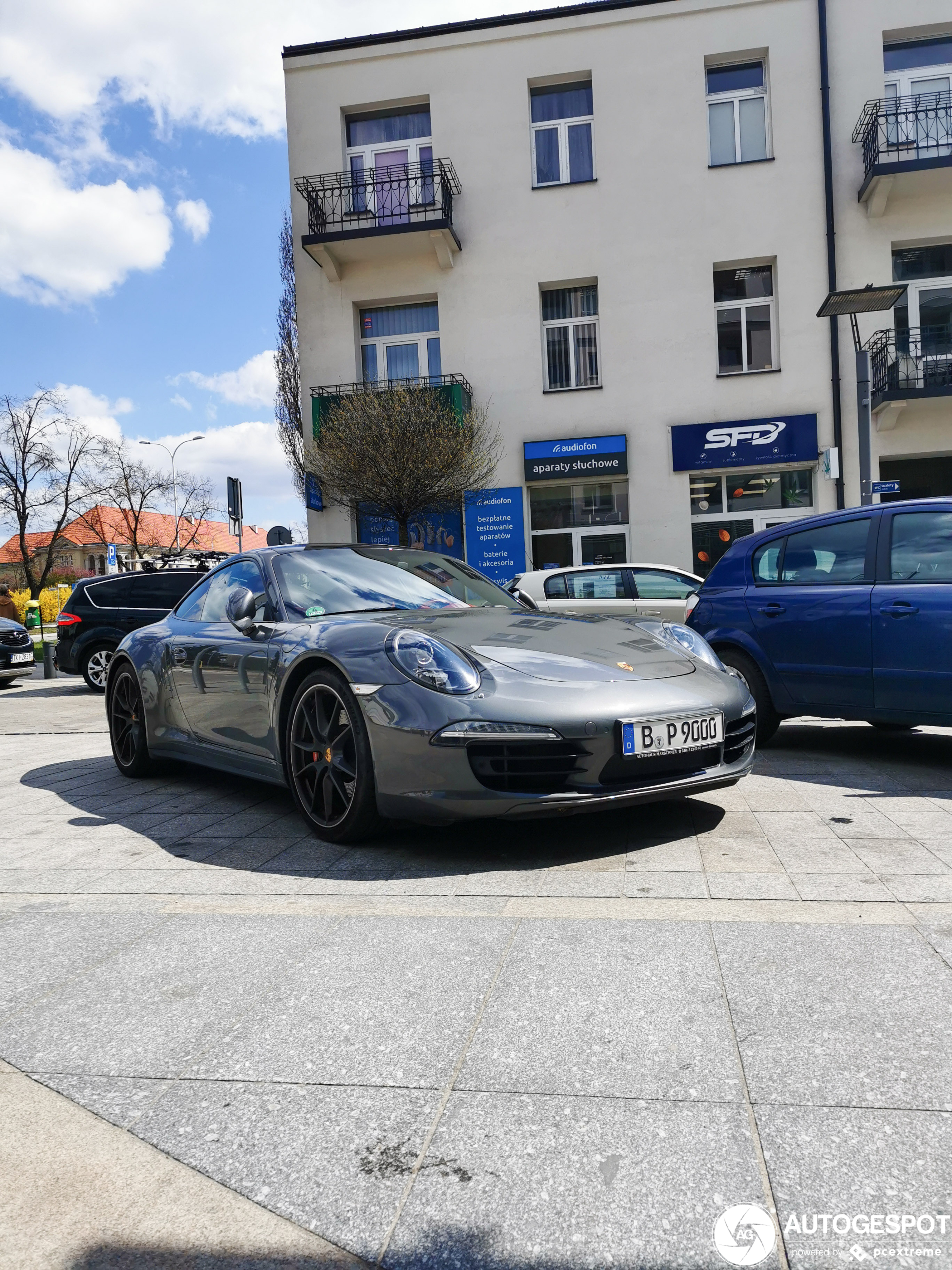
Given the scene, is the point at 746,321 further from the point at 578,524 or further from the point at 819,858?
the point at 819,858

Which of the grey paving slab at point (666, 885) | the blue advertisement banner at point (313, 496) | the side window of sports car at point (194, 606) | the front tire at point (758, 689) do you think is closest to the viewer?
the grey paving slab at point (666, 885)

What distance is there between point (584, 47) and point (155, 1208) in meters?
20.3

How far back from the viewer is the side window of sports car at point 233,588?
4.88 meters

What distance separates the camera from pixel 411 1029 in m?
2.32

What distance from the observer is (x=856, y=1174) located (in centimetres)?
167

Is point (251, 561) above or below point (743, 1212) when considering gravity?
above

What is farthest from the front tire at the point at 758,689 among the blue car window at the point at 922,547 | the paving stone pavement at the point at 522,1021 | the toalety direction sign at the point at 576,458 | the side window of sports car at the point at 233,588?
the toalety direction sign at the point at 576,458

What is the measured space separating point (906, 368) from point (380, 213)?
9810mm

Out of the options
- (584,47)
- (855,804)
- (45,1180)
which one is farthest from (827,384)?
(45,1180)

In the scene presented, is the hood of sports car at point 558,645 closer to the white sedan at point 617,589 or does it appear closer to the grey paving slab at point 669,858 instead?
the grey paving slab at point 669,858

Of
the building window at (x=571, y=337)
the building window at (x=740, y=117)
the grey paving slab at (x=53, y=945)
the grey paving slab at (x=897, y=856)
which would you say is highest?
the building window at (x=740, y=117)

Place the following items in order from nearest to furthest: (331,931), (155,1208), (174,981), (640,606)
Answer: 1. (155,1208)
2. (174,981)
3. (331,931)
4. (640,606)

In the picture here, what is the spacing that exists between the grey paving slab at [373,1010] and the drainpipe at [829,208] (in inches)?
619

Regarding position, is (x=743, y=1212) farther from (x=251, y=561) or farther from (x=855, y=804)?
(x=251, y=561)
